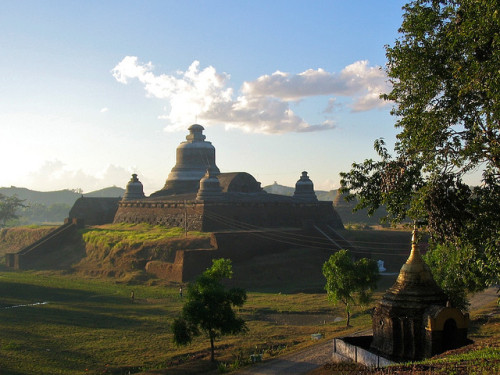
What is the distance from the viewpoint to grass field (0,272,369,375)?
1895cm

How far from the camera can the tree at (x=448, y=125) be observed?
440 inches

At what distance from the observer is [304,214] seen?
150 ft

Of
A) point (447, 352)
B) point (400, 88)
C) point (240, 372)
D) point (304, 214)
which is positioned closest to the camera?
point (447, 352)

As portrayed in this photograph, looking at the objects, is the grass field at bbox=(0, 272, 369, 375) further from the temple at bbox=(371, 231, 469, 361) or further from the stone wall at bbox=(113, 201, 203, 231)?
the stone wall at bbox=(113, 201, 203, 231)

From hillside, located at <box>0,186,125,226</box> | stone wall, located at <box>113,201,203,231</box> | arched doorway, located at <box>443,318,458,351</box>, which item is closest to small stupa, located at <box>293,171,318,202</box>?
stone wall, located at <box>113,201,203,231</box>

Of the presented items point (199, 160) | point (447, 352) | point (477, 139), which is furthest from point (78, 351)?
point (199, 160)

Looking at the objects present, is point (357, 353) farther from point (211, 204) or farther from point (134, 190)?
point (134, 190)

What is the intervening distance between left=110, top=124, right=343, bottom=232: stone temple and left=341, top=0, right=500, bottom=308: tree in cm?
2871

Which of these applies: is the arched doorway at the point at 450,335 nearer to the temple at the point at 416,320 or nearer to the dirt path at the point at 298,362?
the temple at the point at 416,320

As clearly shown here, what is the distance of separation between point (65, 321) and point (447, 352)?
1783 cm

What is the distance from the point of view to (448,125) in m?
12.0

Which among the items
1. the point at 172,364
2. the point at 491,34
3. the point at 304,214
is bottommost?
the point at 172,364

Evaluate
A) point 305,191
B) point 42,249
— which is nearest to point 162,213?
point 42,249

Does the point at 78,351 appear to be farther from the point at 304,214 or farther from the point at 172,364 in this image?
the point at 304,214
